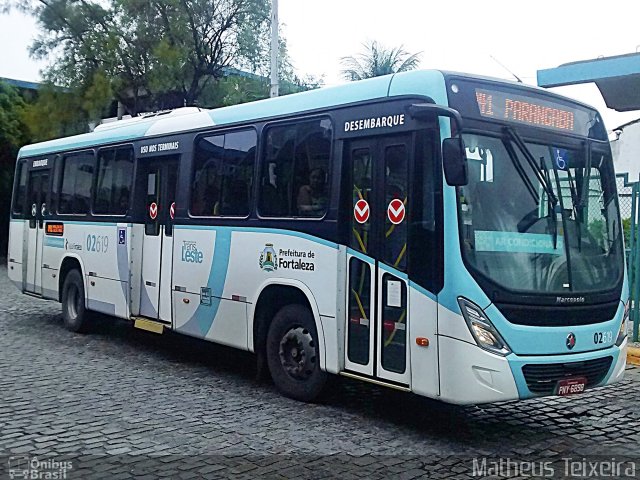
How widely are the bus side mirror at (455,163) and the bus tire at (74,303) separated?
25.0 ft

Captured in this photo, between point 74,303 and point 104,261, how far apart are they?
1550 mm

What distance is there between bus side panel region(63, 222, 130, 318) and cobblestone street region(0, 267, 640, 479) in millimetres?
1283

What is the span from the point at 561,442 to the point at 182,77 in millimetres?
19547

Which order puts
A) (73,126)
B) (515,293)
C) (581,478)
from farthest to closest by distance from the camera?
(73,126)
(515,293)
(581,478)

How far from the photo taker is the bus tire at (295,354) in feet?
25.3

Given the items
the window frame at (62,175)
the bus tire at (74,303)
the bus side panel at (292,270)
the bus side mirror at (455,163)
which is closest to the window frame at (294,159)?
the bus side panel at (292,270)

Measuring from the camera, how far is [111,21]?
81.1ft

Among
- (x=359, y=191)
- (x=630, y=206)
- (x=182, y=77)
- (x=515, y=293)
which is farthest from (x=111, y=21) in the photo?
(x=515, y=293)

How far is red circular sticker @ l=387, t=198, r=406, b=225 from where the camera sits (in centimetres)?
672

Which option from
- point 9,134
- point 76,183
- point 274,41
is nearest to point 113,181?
point 76,183

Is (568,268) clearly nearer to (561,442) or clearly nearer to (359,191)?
(561,442)

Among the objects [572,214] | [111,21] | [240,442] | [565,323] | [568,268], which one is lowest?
[240,442]

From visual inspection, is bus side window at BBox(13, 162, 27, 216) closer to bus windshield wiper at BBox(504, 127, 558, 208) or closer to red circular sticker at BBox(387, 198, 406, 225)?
red circular sticker at BBox(387, 198, 406, 225)

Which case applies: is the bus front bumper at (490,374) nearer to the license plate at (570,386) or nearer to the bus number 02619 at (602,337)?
the license plate at (570,386)
